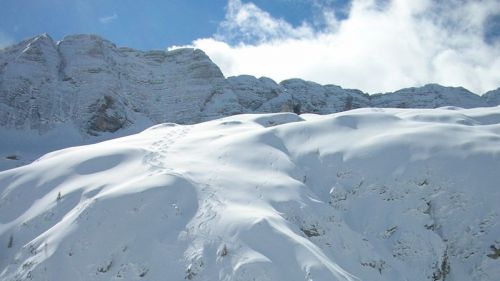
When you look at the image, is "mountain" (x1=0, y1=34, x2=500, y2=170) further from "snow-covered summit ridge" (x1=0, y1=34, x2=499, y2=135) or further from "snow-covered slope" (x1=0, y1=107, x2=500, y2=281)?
"snow-covered slope" (x1=0, y1=107, x2=500, y2=281)

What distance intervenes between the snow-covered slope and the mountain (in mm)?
20077

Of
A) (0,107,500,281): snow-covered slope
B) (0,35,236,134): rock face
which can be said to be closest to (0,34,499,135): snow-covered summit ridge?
(0,35,236,134): rock face

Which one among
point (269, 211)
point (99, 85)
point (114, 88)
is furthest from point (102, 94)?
point (269, 211)

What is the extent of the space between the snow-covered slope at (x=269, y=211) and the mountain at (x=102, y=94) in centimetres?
2008

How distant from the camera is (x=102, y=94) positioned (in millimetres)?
51406

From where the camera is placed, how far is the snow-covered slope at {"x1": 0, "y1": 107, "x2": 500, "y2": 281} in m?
12.7

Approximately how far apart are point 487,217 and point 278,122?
14667 mm

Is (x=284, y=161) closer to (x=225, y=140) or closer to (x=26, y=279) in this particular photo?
(x=225, y=140)

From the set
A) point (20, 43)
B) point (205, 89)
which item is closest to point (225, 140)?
point (205, 89)

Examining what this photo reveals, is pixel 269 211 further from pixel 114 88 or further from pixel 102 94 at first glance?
pixel 114 88

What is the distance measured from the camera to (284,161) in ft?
61.8

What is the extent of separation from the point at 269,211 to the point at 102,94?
135ft

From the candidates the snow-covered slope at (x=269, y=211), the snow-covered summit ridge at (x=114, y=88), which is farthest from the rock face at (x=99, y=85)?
the snow-covered slope at (x=269, y=211)

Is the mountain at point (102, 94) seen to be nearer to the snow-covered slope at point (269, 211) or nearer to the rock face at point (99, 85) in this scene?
the rock face at point (99, 85)
